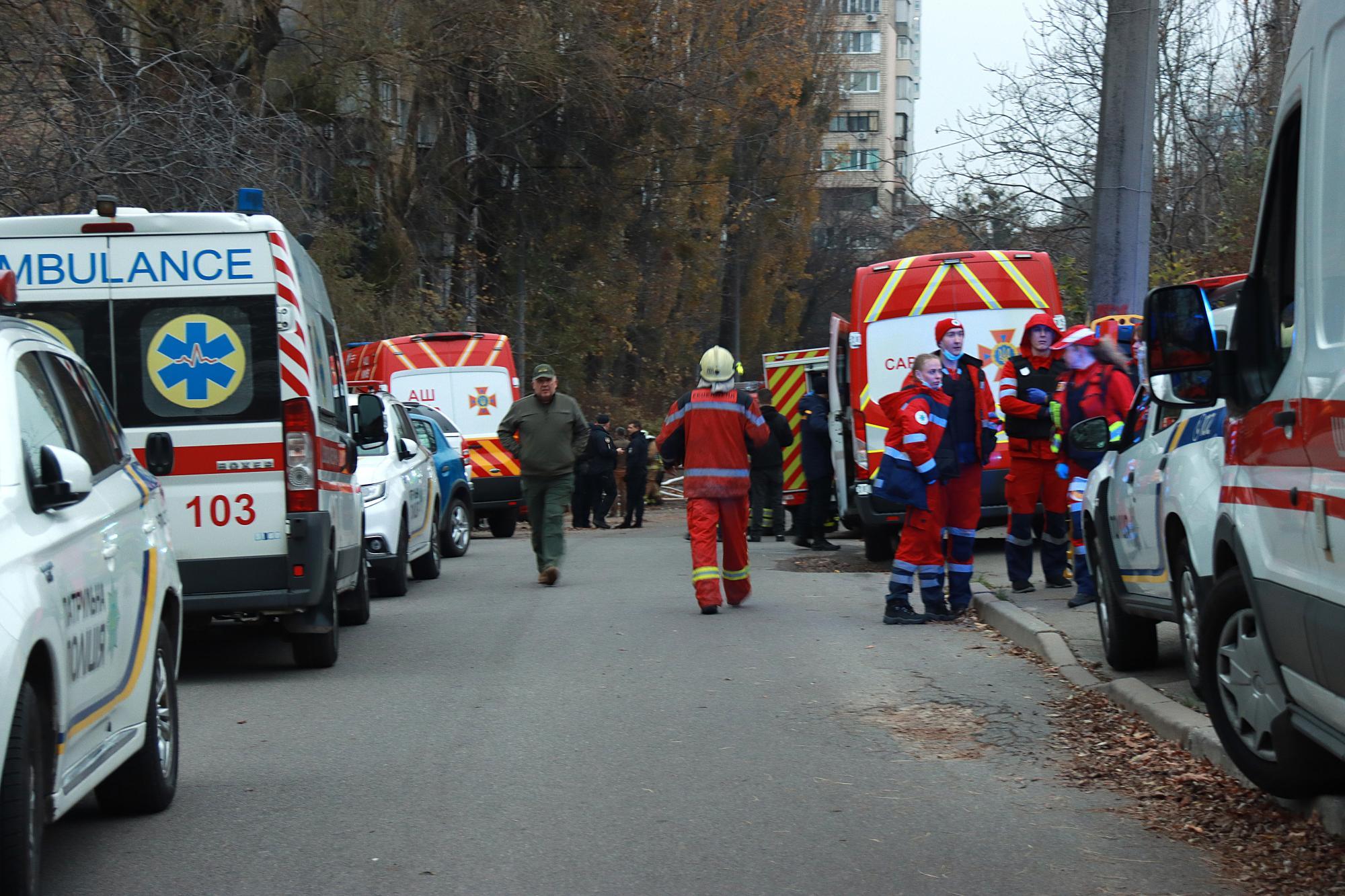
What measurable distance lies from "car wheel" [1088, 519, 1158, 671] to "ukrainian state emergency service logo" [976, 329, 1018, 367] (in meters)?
6.97

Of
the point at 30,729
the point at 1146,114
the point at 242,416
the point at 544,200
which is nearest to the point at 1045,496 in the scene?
the point at 1146,114

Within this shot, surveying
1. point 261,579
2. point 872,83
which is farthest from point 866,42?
point 261,579

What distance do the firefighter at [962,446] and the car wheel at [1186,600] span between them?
3572 mm

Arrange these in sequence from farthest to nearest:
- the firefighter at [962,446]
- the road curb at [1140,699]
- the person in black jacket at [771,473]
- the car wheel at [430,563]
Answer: the person in black jacket at [771,473], the car wheel at [430,563], the firefighter at [962,446], the road curb at [1140,699]

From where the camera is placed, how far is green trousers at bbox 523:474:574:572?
1415 cm

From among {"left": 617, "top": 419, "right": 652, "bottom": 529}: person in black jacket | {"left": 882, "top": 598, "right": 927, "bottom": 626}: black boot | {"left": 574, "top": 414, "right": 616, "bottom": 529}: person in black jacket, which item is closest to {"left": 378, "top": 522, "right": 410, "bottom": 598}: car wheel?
{"left": 882, "top": 598, "right": 927, "bottom": 626}: black boot

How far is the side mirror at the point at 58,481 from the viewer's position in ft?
15.0

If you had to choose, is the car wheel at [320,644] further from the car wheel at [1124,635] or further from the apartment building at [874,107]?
the apartment building at [874,107]

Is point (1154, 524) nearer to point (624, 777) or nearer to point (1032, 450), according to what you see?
point (624, 777)

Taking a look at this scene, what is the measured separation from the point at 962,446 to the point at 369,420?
3992 millimetres

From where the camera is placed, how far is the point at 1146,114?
482 inches

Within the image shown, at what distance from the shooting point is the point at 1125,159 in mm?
12297

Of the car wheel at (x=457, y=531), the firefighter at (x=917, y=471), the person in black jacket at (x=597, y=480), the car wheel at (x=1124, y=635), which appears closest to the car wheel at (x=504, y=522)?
the person in black jacket at (x=597, y=480)

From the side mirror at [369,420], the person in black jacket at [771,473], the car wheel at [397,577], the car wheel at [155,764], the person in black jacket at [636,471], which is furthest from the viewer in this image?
the person in black jacket at [636,471]
